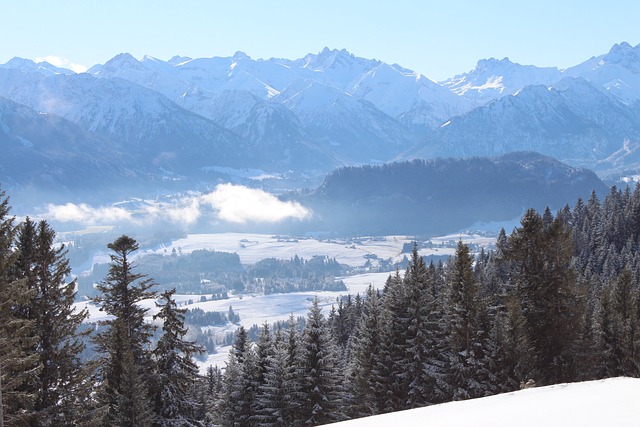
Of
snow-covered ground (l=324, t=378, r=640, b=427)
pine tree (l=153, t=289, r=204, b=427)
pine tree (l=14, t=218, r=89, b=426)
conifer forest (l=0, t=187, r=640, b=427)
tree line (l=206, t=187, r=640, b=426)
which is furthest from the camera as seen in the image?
tree line (l=206, t=187, r=640, b=426)

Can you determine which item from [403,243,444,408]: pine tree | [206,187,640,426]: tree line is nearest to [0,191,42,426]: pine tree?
[206,187,640,426]: tree line

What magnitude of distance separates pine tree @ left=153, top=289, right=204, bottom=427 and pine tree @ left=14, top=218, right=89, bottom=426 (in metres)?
6.06

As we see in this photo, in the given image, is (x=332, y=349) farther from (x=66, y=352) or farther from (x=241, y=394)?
(x=66, y=352)

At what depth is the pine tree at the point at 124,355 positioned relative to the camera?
25344 millimetres

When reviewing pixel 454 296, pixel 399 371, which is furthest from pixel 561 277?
pixel 399 371

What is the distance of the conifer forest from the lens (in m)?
22.4

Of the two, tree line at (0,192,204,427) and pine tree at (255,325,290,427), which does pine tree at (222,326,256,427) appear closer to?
pine tree at (255,325,290,427)

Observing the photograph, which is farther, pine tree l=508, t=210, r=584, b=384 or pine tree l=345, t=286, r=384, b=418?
pine tree l=345, t=286, r=384, b=418

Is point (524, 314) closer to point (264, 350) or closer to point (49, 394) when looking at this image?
point (264, 350)

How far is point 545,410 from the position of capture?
50.2 feet

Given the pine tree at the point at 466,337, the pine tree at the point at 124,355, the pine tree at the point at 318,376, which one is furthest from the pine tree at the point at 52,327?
the pine tree at the point at 466,337

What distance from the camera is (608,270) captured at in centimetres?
9525

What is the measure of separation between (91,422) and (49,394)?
1.80 m

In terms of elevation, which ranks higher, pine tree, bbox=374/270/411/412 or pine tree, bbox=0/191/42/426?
pine tree, bbox=0/191/42/426
